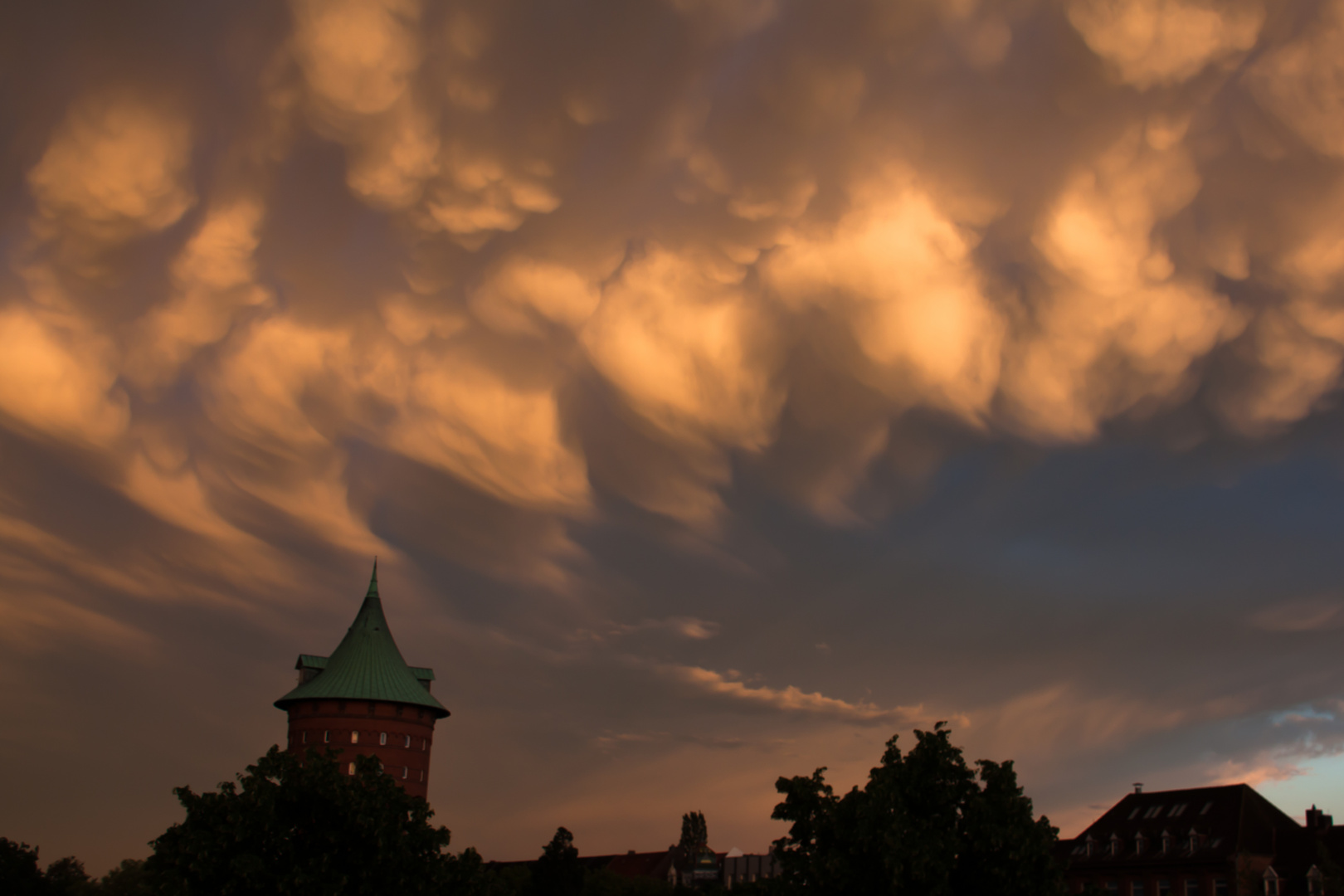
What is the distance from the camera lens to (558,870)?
7412 centimetres

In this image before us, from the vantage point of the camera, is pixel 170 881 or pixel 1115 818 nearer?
pixel 170 881

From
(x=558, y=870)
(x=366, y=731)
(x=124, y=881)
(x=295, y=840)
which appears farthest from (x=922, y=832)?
(x=124, y=881)

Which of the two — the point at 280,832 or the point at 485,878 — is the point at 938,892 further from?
the point at 280,832

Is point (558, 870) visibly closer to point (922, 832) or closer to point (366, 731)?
point (366, 731)

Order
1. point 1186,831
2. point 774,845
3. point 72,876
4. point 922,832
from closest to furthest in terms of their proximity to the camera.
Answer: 1. point 922,832
2. point 774,845
3. point 1186,831
4. point 72,876

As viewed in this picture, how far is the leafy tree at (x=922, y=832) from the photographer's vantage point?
1158 inches

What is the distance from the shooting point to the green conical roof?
264 ft

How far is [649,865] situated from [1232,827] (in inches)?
3052

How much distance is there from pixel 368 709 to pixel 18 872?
28185 millimetres

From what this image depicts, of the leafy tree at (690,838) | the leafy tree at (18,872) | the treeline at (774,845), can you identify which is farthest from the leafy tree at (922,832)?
the leafy tree at (690,838)

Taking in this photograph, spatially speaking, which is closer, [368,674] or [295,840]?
[295,840]

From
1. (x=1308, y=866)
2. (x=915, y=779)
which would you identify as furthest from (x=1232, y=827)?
(x=915, y=779)

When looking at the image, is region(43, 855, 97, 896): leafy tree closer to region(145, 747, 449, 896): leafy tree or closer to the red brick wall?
the red brick wall

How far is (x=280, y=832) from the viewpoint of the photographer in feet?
102
